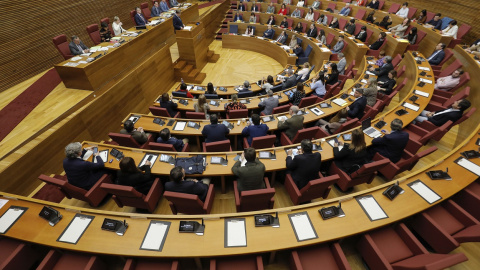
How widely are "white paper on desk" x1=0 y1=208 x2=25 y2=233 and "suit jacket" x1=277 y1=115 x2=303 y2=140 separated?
4274 mm

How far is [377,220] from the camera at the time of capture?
2.64 meters

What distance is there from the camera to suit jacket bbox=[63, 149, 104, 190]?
3.34 m

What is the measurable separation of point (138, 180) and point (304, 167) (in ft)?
8.38

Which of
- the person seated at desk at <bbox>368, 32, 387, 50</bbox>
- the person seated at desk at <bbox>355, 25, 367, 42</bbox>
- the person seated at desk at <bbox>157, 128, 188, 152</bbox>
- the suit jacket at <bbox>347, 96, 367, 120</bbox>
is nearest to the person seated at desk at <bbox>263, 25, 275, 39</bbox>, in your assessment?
the person seated at desk at <bbox>355, 25, 367, 42</bbox>

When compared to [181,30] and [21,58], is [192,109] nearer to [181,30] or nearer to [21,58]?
[181,30]

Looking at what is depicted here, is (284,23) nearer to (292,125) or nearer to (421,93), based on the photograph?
(421,93)

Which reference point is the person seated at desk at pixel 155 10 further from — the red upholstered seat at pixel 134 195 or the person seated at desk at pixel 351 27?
the red upholstered seat at pixel 134 195

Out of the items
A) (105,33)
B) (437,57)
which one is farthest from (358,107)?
(105,33)

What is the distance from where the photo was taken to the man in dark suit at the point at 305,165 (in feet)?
10.6

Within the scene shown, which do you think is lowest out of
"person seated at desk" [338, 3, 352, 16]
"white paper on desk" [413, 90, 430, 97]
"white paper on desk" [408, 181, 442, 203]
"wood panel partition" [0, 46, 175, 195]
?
"wood panel partition" [0, 46, 175, 195]

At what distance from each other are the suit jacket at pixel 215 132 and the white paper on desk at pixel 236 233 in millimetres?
1969

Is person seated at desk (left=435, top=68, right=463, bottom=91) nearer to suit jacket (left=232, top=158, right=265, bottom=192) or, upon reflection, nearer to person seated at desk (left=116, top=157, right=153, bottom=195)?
suit jacket (left=232, top=158, right=265, bottom=192)

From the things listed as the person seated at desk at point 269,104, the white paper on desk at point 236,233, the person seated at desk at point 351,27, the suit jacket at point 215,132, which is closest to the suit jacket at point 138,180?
the suit jacket at point 215,132

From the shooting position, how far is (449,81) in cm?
572
